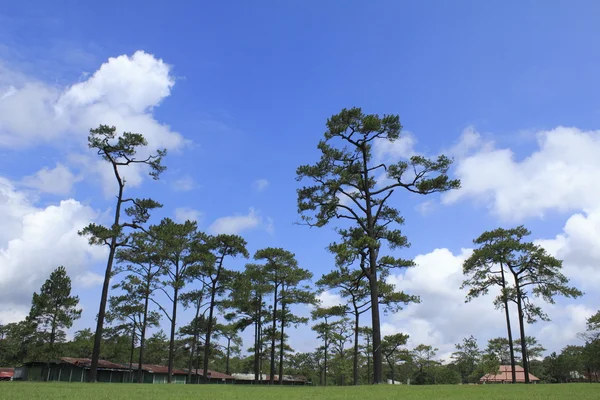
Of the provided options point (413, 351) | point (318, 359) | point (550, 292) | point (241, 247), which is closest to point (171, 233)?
point (241, 247)

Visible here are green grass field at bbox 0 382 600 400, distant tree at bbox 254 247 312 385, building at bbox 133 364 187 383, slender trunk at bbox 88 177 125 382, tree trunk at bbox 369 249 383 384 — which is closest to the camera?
green grass field at bbox 0 382 600 400

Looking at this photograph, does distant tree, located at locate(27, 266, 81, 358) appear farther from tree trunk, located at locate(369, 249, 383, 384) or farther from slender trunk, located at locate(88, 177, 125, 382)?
tree trunk, located at locate(369, 249, 383, 384)

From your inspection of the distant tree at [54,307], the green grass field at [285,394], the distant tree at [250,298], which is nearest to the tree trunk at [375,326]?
the green grass field at [285,394]

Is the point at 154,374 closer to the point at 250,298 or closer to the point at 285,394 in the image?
the point at 250,298

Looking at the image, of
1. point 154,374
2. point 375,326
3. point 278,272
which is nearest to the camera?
point 375,326

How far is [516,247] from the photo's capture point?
28062 mm

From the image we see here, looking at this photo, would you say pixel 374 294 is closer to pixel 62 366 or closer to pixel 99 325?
pixel 99 325

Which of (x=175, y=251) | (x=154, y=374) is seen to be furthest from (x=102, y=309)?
(x=154, y=374)

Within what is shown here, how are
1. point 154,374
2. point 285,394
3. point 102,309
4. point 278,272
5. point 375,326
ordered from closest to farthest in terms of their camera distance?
1. point 285,394
2. point 375,326
3. point 102,309
4. point 278,272
5. point 154,374

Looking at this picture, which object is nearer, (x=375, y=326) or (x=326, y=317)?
(x=375, y=326)

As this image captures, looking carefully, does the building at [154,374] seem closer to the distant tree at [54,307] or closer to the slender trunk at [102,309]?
the distant tree at [54,307]

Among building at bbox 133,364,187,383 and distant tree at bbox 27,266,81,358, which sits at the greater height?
distant tree at bbox 27,266,81,358

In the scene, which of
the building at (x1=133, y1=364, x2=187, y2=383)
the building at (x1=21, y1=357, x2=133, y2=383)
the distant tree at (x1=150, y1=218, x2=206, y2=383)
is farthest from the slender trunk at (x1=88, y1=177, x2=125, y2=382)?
the building at (x1=133, y1=364, x2=187, y2=383)

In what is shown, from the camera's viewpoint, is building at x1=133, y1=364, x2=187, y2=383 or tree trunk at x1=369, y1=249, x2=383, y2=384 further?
building at x1=133, y1=364, x2=187, y2=383
